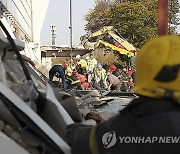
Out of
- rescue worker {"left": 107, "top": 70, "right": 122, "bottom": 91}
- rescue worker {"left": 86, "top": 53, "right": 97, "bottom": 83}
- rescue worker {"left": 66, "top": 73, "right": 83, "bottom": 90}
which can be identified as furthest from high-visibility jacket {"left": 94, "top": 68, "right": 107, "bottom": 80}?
rescue worker {"left": 66, "top": 73, "right": 83, "bottom": 90}

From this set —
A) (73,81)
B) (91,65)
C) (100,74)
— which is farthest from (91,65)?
(73,81)

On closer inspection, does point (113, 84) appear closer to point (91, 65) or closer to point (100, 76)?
point (100, 76)

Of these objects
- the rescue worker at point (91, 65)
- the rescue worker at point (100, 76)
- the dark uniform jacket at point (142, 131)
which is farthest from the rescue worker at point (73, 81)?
the dark uniform jacket at point (142, 131)

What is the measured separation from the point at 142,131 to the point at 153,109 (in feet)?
0.32

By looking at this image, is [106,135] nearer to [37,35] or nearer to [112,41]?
[112,41]

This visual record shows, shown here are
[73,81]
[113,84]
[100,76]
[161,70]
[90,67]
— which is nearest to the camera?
[161,70]

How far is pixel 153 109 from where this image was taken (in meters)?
1.83

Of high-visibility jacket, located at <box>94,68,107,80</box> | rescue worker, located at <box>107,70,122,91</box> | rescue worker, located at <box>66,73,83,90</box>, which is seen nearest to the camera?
rescue worker, located at <box>66,73,83,90</box>

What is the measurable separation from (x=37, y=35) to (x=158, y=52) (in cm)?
4026

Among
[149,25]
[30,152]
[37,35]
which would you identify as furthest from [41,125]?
[149,25]

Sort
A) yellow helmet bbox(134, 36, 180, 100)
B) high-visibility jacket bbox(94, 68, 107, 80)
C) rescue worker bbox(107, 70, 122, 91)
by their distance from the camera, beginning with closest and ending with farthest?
yellow helmet bbox(134, 36, 180, 100) → rescue worker bbox(107, 70, 122, 91) → high-visibility jacket bbox(94, 68, 107, 80)

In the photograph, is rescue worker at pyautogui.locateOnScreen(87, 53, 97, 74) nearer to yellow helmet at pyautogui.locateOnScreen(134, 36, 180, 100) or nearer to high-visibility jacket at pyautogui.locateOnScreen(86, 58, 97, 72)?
high-visibility jacket at pyautogui.locateOnScreen(86, 58, 97, 72)

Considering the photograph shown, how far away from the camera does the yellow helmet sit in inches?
71.1

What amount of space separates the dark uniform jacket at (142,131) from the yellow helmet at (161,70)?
0.15 ft
